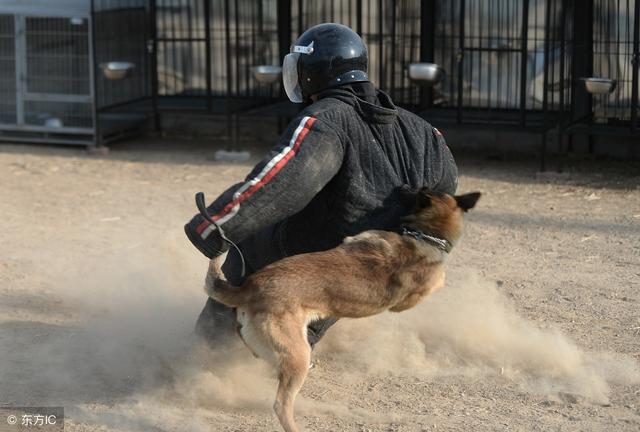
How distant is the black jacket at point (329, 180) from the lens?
14.4ft

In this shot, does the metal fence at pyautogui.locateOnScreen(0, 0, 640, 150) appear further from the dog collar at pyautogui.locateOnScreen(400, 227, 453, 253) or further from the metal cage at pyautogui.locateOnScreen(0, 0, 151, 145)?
the dog collar at pyautogui.locateOnScreen(400, 227, 453, 253)

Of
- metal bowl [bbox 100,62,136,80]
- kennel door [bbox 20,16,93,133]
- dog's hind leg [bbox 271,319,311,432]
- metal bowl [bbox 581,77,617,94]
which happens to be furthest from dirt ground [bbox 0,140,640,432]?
kennel door [bbox 20,16,93,133]

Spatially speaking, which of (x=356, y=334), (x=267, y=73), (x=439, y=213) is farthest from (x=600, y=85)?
(x=439, y=213)

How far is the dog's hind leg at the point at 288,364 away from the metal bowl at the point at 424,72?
22.1 ft

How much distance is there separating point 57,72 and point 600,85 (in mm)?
6365

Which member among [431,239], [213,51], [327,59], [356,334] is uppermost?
[327,59]

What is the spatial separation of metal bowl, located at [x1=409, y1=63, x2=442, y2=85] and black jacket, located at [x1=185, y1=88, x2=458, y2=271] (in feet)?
18.9

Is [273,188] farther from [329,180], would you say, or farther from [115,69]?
[115,69]

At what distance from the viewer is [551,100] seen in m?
10.8

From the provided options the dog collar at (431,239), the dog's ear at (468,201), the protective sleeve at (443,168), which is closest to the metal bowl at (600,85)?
the protective sleeve at (443,168)

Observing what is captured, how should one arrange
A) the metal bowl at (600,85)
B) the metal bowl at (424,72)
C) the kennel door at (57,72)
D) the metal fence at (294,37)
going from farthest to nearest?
the kennel door at (57,72)
the metal fence at (294,37)
the metal bowl at (424,72)
the metal bowl at (600,85)

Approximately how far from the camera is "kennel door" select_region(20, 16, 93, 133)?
12117mm

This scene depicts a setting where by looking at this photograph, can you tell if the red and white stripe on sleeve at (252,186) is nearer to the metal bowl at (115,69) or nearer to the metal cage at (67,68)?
the metal bowl at (115,69)

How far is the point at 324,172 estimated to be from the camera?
4.46 metres
